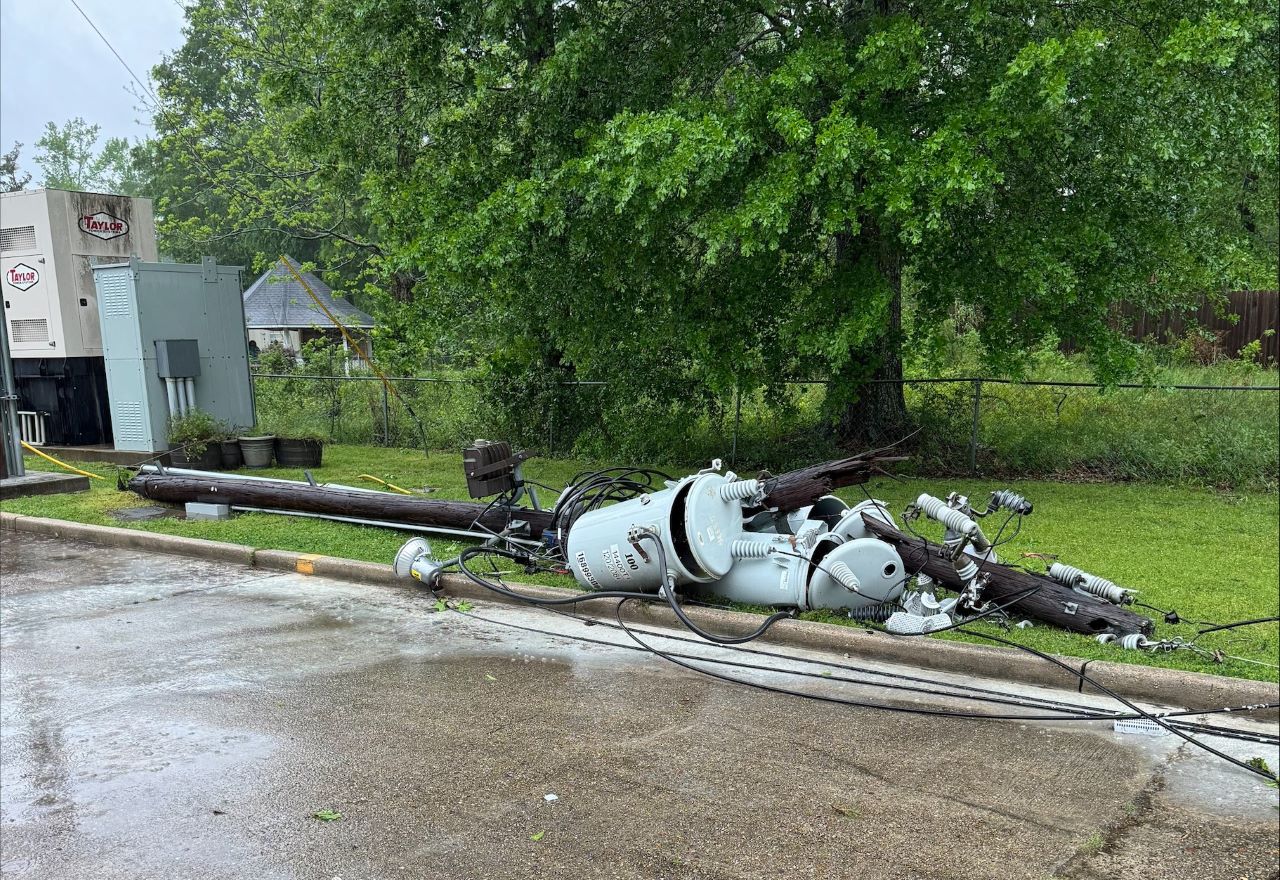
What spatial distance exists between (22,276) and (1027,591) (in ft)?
52.5

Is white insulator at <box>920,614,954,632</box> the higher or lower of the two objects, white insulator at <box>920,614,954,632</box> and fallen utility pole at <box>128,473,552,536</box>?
the lower

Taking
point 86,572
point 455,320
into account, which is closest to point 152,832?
point 86,572

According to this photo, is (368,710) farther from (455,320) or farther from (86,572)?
(455,320)

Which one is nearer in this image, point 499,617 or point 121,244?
point 499,617

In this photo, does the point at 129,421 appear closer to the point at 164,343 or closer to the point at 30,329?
the point at 164,343

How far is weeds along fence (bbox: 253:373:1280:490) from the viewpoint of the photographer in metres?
11.8

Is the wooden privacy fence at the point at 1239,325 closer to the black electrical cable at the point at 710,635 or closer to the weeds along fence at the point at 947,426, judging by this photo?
the weeds along fence at the point at 947,426

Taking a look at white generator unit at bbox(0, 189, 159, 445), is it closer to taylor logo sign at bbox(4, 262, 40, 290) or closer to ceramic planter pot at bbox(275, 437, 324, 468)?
taylor logo sign at bbox(4, 262, 40, 290)

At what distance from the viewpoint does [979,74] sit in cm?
989

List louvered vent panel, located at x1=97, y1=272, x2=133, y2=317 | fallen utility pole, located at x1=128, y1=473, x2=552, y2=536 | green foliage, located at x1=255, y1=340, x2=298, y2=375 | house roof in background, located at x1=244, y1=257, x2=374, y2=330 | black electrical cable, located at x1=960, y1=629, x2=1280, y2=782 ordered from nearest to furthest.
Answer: black electrical cable, located at x1=960, y1=629, x2=1280, y2=782, fallen utility pole, located at x1=128, y1=473, x2=552, y2=536, louvered vent panel, located at x1=97, y1=272, x2=133, y2=317, green foliage, located at x1=255, y1=340, x2=298, y2=375, house roof in background, located at x1=244, y1=257, x2=374, y2=330

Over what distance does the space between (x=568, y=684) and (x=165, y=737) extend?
2178mm

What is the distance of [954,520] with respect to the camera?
6.36 metres

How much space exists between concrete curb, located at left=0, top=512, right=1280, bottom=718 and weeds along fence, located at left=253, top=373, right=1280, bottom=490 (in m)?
5.90

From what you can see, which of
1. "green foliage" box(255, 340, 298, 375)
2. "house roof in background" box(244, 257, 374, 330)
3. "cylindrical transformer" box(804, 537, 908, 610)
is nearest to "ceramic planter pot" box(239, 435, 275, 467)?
"green foliage" box(255, 340, 298, 375)
